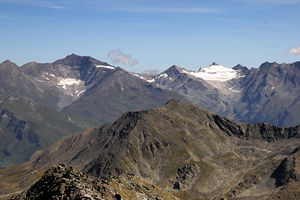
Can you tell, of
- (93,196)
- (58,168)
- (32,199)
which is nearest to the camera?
(93,196)

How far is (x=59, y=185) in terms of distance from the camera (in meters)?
122

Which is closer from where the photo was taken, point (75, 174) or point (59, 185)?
point (59, 185)

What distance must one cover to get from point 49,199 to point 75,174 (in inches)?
539

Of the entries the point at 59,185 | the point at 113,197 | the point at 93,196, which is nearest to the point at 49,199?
the point at 59,185

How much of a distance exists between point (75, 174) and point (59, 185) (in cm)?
1017

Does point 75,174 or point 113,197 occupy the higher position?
point 75,174

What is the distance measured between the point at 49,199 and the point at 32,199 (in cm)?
926

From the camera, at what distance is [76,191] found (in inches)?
4601

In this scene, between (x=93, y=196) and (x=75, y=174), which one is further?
(x=75, y=174)

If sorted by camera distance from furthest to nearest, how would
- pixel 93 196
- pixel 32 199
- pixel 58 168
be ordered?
pixel 58 168
pixel 32 199
pixel 93 196

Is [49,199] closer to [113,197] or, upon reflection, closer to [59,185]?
[59,185]

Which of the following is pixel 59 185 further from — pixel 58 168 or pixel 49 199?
pixel 58 168

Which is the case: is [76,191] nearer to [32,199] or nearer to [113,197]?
[32,199]

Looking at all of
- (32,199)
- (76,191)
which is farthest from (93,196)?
(32,199)
